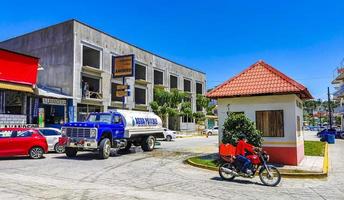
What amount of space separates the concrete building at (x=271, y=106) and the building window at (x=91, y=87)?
21.5m

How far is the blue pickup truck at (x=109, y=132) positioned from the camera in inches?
726

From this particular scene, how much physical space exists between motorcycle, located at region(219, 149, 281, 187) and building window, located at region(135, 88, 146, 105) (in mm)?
36366

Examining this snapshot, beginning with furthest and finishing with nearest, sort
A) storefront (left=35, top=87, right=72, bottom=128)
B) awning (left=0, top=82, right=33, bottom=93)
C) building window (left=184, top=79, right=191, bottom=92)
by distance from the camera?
building window (left=184, top=79, right=191, bottom=92), storefront (left=35, top=87, right=72, bottom=128), awning (left=0, top=82, right=33, bottom=93)

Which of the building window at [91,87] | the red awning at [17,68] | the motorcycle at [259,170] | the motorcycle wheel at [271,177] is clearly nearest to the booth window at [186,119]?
the building window at [91,87]

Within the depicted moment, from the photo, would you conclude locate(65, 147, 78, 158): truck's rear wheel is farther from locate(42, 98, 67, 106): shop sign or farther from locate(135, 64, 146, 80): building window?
Result: locate(135, 64, 146, 80): building window

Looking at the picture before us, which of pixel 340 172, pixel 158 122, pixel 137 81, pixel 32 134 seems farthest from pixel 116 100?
pixel 340 172

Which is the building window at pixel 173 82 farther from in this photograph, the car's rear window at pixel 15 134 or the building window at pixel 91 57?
the car's rear window at pixel 15 134

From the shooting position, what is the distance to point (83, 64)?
40250 millimetres

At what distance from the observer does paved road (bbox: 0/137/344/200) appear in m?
9.37

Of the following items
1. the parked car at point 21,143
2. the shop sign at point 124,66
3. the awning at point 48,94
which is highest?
the shop sign at point 124,66

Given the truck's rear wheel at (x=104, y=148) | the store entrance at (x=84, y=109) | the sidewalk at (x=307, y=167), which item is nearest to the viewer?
the sidewalk at (x=307, y=167)

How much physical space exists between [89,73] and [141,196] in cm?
2995

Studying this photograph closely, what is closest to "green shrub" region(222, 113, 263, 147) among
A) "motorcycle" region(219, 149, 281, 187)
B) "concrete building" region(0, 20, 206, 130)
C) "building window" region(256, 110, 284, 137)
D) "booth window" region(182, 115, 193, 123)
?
"building window" region(256, 110, 284, 137)

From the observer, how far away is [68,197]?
877 centimetres
